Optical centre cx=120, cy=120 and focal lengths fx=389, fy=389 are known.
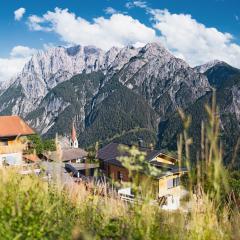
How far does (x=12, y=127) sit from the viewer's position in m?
39.4

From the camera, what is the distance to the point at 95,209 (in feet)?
16.5

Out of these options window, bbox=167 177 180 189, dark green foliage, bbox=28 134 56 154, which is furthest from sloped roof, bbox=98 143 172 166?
dark green foliage, bbox=28 134 56 154

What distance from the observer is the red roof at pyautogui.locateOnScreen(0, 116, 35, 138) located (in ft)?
126

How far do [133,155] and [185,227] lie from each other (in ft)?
4.43

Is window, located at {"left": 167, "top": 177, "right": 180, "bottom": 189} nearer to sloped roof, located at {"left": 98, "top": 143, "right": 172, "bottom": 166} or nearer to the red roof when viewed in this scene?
sloped roof, located at {"left": 98, "top": 143, "right": 172, "bottom": 166}

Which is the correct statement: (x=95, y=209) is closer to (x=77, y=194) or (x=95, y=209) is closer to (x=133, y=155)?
(x=77, y=194)

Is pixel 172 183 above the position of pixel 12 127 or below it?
below

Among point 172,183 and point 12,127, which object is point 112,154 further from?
point 12,127

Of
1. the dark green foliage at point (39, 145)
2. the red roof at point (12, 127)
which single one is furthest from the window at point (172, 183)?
the dark green foliage at point (39, 145)

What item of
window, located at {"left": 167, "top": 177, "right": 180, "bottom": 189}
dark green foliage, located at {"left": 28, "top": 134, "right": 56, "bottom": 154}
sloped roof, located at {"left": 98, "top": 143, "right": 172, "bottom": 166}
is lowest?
window, located at {"left": 167, "top": 177, "right": 180, "bottom": 189}

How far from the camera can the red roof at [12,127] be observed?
38312 millimetres

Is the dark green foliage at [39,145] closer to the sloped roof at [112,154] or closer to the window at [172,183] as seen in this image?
the sloped roof at [112,154]

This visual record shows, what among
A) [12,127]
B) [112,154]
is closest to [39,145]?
[112,154]

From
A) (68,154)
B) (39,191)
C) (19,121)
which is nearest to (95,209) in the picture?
(39,191)
